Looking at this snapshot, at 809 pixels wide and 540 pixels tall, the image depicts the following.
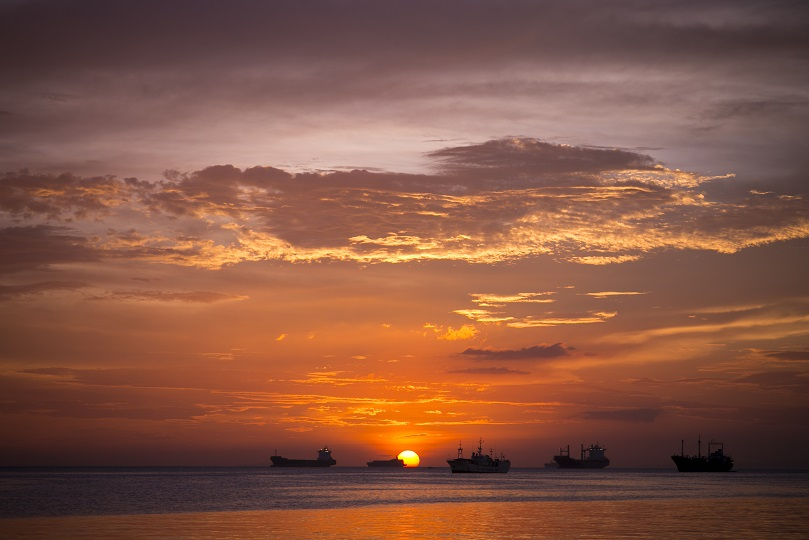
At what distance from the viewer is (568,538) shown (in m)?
57.9

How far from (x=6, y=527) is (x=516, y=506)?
176ft

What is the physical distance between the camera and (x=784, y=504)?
104250mm

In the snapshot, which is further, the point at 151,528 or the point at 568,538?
the point at 151,528

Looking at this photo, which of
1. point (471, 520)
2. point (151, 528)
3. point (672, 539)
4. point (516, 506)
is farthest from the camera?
point (516, 506)

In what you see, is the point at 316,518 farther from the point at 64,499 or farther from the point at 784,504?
the point at 784,504

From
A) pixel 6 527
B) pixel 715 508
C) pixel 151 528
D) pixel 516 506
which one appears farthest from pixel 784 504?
pixel 6 527

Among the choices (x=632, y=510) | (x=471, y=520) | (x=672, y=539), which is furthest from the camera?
(x=632, y=510)

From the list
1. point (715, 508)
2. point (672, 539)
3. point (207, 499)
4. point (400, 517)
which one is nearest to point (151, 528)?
point (400, 517)

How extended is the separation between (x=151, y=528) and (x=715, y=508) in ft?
196

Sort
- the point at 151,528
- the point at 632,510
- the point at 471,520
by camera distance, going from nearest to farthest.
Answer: the point at 151,528 → the point at 471,520 → the point at 632,510

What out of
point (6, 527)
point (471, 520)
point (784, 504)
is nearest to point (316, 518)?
point (471, 520)

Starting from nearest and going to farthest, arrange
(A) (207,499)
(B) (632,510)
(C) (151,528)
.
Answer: (C) (151,528)
(B) (632,510)
(A) (207,499)

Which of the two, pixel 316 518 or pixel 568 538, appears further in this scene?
pixel 316 518

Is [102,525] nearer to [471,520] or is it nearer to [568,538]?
[471,520]
